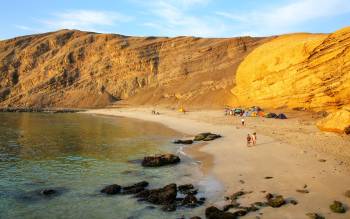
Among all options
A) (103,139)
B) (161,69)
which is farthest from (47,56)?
(103,139)

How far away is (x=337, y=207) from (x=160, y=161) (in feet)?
36.5

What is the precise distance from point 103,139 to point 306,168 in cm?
2025

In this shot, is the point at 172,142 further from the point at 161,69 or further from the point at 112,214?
the point at 161,69

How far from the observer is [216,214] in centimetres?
1152

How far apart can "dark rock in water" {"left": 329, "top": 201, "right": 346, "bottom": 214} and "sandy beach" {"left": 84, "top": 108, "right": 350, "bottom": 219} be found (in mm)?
143

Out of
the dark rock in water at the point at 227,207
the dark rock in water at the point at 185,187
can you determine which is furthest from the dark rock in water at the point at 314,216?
the dark rock in water at the point at 185,187

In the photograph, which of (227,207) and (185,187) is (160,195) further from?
(227,207)

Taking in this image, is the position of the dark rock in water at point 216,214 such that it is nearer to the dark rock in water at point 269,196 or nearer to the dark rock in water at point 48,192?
the dark rock in water at point 269,196

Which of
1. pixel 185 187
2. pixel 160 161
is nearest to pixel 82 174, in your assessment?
pixel 160 161

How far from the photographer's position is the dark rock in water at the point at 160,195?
1364 cm

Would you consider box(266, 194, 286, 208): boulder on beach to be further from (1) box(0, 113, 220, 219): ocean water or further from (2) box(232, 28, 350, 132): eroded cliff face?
(2) box(232, 28, 350, 132): eroded cliff face

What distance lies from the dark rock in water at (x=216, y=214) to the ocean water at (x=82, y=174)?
48 centimetres

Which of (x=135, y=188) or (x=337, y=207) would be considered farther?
(x=135, y=188)

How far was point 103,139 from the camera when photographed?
3231cm
